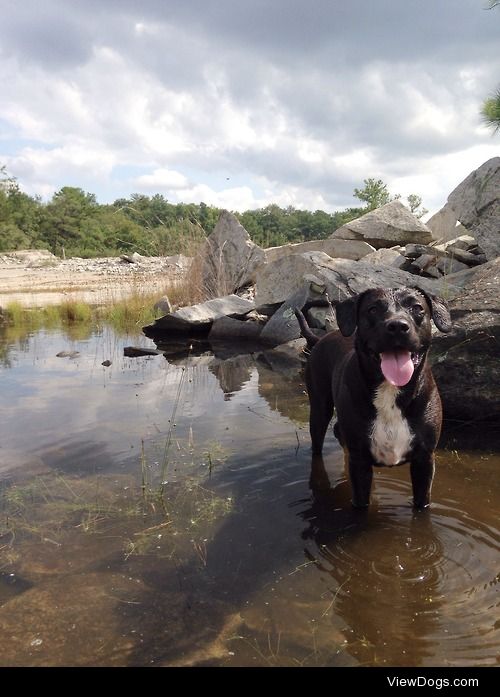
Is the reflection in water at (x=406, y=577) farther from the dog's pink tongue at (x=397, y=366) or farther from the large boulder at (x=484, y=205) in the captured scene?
the large boulder at (x=484, y=205)

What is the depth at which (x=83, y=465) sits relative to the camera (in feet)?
16.0

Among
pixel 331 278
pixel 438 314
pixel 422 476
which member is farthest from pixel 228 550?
pixel 331 278

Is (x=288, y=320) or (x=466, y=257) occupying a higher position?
(x=466, y=257)

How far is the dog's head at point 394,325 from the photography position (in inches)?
131

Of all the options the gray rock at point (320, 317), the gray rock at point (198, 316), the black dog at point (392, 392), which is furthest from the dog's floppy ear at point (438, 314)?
the gray rock at point (198, 316)

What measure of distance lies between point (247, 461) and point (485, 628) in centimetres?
261

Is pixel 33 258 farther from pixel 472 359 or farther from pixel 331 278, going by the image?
pixel 472 359

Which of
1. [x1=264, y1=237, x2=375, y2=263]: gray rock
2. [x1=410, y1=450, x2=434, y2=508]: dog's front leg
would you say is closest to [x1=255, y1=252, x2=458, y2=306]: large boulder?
[x1=264, y1=237, x2=375, y2=263]: gray rock

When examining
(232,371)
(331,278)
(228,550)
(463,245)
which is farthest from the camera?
(463,245)

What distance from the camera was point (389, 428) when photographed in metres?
3.57

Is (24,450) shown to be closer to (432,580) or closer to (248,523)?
(248,523)

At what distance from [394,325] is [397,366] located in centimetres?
26
